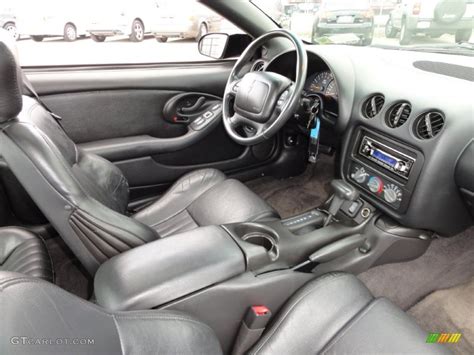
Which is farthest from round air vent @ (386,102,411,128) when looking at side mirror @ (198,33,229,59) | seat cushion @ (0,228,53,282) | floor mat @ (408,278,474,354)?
seat cushion @ (0,228,53,282)

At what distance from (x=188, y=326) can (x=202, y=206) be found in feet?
2.73

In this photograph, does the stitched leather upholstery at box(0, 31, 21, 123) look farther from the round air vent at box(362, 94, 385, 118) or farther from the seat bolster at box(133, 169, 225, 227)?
the round air vent at box(362, 94, 385, 118)

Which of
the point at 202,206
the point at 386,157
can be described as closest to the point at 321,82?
the point at 386,157

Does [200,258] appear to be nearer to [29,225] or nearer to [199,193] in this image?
[199,193]

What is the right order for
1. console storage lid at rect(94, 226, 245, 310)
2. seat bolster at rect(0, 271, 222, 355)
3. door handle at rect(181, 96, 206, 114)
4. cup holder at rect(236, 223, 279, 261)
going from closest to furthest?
seat bolster at rect(0, 271, 222, 355) < console storage lid at rect(94, 226, 245, 310) < cup holder at rect(236, 223, 279, 261) < door handle at rect(181, 96, 206, 114)

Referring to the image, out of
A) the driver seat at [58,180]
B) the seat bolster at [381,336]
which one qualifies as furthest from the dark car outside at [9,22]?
the seat bolster at [381,336]

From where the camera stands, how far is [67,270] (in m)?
1.79

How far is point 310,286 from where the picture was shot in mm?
1073

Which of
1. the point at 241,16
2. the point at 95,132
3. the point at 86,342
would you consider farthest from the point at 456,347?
the point at 95,132

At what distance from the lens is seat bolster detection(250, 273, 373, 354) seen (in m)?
0.96

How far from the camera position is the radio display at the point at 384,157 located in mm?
1335

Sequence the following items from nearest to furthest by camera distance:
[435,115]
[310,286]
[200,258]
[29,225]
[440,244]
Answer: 1. [200,258]
2. [310,286]
3. [435,115]
4. [29,225]
5. [440,244]

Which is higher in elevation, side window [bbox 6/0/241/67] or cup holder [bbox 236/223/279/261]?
side window [bbox 6/0/241/67]

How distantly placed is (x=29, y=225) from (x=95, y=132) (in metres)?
0.55
